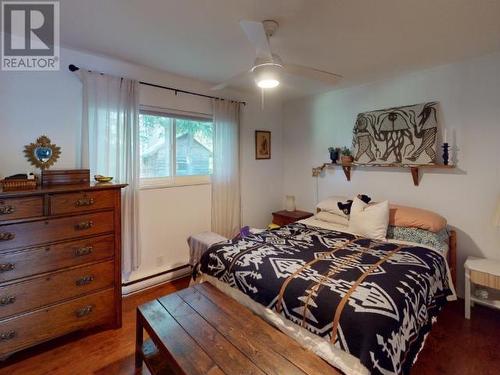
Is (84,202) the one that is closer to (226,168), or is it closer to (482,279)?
(226,168)

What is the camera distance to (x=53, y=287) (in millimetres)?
1868

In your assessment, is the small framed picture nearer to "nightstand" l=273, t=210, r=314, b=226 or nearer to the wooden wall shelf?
the wooden wall shelf

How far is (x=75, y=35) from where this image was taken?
6.74ft

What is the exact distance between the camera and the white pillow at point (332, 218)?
9.58 ft

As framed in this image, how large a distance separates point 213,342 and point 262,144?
2988 mm

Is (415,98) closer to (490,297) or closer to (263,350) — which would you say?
(490,297)

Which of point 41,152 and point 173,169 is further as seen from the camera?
Result: point 173,169

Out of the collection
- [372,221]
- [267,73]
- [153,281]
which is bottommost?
[153,281]

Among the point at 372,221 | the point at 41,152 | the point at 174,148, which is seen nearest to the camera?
the point at 41,152

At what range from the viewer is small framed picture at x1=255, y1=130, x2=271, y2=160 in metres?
3.90

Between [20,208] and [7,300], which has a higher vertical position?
[20,208]

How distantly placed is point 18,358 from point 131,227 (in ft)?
3.95

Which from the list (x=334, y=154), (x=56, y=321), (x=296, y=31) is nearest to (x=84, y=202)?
(x=56, y=321)

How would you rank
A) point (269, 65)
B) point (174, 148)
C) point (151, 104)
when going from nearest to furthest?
point (269, 65) → point (151, 104) → point (174, 148)
